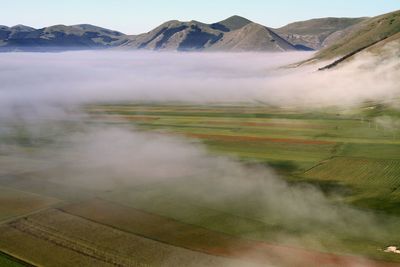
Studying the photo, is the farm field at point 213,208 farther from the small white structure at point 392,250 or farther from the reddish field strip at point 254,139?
the small white structure at point 392,250

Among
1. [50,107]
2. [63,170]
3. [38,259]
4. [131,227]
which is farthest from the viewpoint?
[50,107]

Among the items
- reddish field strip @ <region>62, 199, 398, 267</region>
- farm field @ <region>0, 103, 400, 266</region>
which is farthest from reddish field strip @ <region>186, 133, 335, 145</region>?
reddish field strip @ <region>62, 199, 398, 267</region>

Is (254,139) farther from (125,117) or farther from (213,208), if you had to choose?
→ (125,117)

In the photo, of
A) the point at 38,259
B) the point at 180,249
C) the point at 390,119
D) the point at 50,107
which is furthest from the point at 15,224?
the point at 50,107

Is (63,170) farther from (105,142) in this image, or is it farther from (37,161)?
(105,142)

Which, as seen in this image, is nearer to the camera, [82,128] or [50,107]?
[82,128]

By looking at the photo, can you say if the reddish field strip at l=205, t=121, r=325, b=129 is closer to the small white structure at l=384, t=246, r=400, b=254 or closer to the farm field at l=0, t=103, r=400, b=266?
the farm field at l=0, t=103, r=400, b=266

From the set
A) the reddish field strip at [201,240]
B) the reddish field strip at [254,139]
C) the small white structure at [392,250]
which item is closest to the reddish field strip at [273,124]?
the reddish field strip at [254,139]

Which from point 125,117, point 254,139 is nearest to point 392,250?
point 254,139
